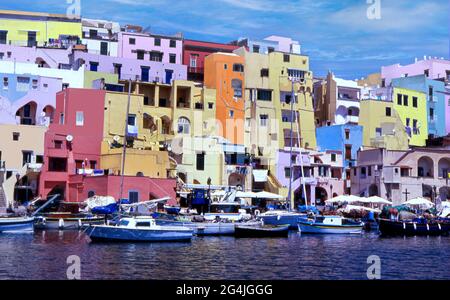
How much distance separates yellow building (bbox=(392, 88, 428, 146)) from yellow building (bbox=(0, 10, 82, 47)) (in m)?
33.7

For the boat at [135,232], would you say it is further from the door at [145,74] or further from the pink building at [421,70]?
the pink building at [421,70]

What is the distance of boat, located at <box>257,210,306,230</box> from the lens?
4344 centimetres

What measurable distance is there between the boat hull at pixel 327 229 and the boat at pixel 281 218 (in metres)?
1.45

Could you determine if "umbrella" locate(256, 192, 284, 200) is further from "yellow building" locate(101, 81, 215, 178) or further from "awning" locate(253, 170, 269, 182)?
"yellow building" locate(101, 81, 215, 178)

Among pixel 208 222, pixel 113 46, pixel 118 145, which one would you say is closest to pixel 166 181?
pixel 118 145

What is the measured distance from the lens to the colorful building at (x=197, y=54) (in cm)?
6456

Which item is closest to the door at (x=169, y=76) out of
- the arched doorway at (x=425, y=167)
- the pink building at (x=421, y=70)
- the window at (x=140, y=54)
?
the window at (x=140, y=54)

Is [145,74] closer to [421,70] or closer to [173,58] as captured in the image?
[173,58]

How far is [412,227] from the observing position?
1689 inches

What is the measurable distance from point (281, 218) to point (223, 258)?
724 inches

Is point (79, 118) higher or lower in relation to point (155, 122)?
lower

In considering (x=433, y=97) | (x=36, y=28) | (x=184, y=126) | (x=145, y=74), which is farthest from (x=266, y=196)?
(x=433, y=97)

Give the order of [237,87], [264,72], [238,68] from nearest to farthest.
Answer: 1. [238,68]
2. [237,87]
3. [264,72]

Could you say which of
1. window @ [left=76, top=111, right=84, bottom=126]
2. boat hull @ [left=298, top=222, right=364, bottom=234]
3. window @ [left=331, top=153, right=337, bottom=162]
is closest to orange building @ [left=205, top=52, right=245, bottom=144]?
window @ [left=331, top=153, right=337, bottom=162]
